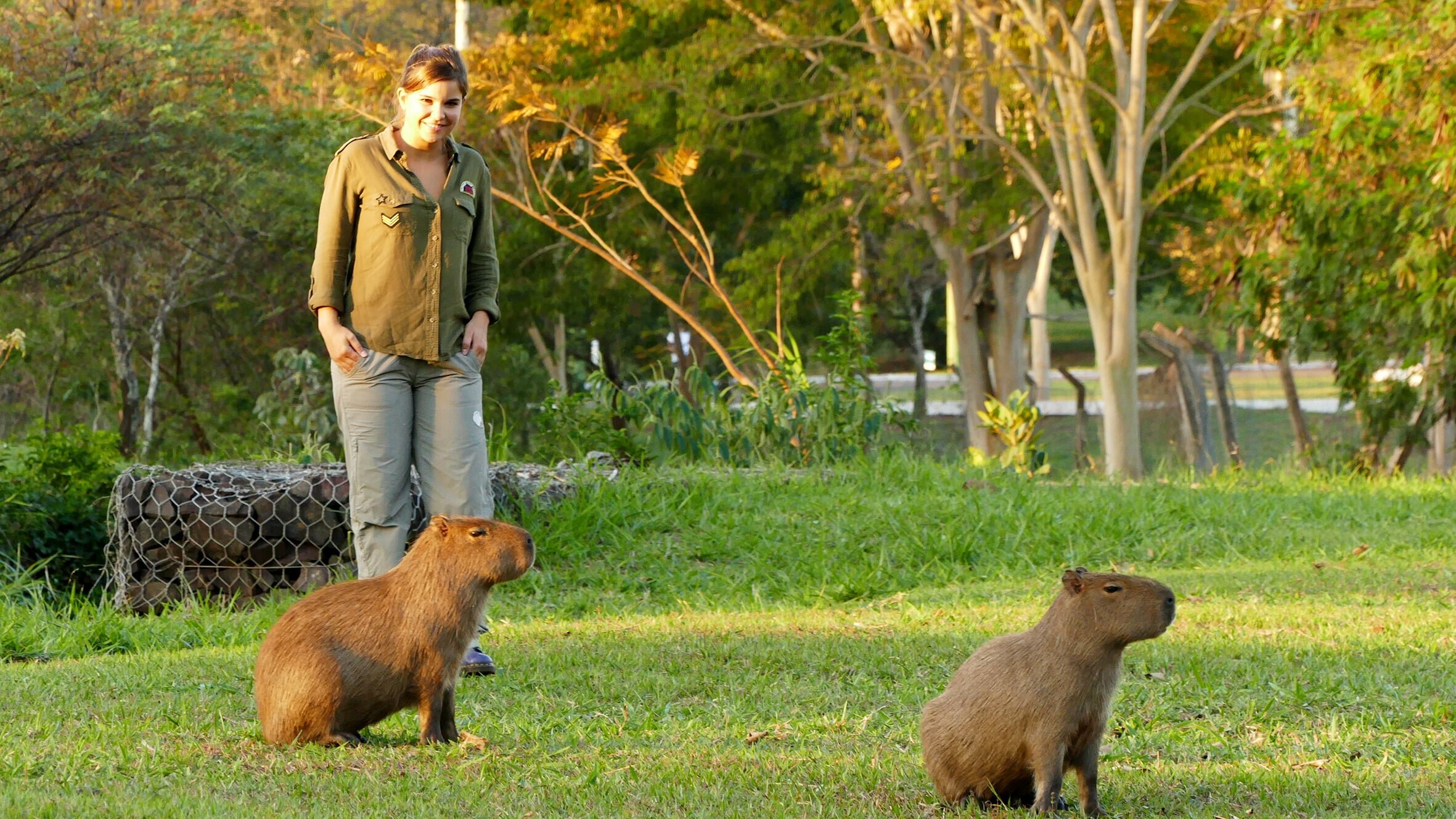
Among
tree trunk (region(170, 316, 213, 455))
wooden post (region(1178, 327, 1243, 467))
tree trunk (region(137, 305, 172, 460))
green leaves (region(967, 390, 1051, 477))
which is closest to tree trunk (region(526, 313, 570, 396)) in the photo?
tree trunk (region(170, 316, 213, 455))

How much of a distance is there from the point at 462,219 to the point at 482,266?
228 mm

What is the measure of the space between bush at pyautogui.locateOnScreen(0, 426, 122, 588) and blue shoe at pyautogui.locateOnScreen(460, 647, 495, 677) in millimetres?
4029

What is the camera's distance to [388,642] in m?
3.84

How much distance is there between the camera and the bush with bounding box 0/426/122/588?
8.38 metres

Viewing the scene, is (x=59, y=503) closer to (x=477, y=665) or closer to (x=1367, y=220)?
(x=477, y=665)

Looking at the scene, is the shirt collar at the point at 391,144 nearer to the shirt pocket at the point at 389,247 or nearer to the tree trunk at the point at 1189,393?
the shirt pocket at the point at 389,247

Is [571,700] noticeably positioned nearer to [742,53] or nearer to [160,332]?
[742,53]

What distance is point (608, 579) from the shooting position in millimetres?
7809

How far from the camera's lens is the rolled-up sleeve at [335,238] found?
4.98 metres

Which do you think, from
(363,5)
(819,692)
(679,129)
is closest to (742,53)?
(679,129)

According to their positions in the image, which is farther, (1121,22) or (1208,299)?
(1121,22)

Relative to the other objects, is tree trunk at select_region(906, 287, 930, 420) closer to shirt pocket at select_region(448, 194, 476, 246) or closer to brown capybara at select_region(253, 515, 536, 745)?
shirt pocket at select_region(448, 194, 476, 246)

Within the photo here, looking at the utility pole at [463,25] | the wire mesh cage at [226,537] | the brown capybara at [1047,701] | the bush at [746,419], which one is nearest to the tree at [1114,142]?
the bush at [746,419]

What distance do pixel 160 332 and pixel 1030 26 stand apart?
9.85m
